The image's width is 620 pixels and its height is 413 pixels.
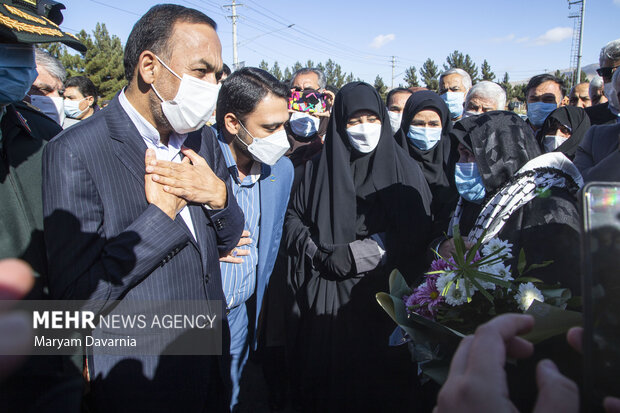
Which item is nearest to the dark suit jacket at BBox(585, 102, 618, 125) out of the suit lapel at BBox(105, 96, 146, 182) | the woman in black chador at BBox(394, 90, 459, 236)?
the woman in black chador at BBox(394, 90, 459, 236)

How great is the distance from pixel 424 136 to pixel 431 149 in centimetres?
18

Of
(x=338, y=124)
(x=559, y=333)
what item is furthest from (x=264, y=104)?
(x=559, y=333)

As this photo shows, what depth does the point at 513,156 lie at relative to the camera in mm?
1966

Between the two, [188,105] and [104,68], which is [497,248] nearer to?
[188,105]

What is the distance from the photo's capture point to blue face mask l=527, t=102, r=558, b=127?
14.2 feet

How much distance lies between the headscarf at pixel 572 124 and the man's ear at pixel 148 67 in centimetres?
348

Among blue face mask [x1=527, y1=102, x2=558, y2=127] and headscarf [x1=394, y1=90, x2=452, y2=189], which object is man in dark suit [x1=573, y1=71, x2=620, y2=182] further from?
blue face mask [x1=527, y1=102, x2=558, y2=127]

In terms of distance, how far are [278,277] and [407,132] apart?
1758 mm

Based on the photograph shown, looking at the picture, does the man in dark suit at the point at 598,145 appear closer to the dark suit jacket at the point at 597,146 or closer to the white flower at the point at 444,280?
the dark suit jacket at the point at 597,146

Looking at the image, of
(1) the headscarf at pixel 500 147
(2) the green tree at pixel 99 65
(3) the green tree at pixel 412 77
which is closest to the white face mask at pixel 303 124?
(1) the headscarf at pixel 500 147

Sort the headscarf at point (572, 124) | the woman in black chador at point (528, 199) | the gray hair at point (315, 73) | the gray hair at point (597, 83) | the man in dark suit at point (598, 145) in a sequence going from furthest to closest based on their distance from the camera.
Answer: the gray hair at point (315, 73)
the gray hair at point (597, 83)
the headscarf at point (572, 124)
the man in dark suit at point (598, 145)
the woman in black chador at point (528, 199)

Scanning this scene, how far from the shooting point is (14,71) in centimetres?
142

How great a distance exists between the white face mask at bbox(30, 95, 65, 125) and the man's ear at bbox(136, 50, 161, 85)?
236 centimetres

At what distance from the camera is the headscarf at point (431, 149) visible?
339 centimetres
